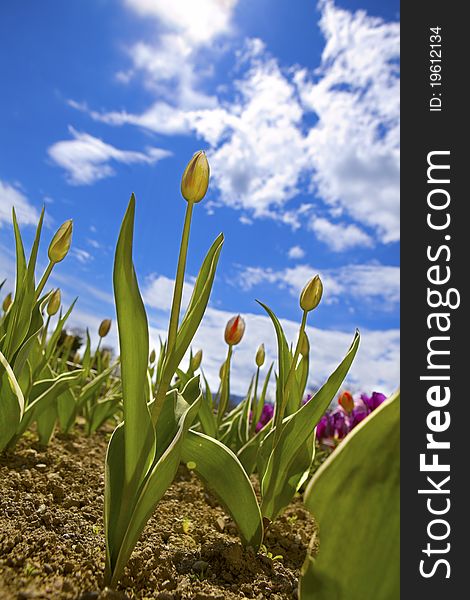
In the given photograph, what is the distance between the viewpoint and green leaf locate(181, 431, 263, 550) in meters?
1.08

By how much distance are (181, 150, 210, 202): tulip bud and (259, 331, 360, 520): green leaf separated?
1.58 ft

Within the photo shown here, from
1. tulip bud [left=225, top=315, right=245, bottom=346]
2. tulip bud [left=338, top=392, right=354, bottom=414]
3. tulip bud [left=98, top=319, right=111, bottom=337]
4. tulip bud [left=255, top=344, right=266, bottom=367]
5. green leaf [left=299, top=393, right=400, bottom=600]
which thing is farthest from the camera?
tulip bud [left=98, top=319, right=111, bottom=337]

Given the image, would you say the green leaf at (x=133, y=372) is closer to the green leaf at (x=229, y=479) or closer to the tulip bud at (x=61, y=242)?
the green leaf at (x=229, y=479)

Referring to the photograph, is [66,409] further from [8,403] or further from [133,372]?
[133,372]

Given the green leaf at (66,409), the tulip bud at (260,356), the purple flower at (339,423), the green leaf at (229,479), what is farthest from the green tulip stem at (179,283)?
the purple flower at (339,423)

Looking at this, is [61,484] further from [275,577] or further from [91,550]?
[275,577]

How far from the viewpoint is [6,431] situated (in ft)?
4.94

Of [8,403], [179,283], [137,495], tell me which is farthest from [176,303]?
[8,403]

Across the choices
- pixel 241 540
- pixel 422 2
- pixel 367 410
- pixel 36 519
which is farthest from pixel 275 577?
pixel 367 410

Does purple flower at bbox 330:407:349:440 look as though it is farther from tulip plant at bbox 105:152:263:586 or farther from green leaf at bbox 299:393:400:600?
green leaf at bbox 299:393:400:600

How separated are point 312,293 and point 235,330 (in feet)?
1.17

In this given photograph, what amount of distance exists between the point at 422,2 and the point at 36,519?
1.27 metres

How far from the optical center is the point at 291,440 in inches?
47.3

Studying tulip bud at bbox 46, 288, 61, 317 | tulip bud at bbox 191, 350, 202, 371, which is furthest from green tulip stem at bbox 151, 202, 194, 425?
tulip bud at bbox 191, 350, 202, 371
